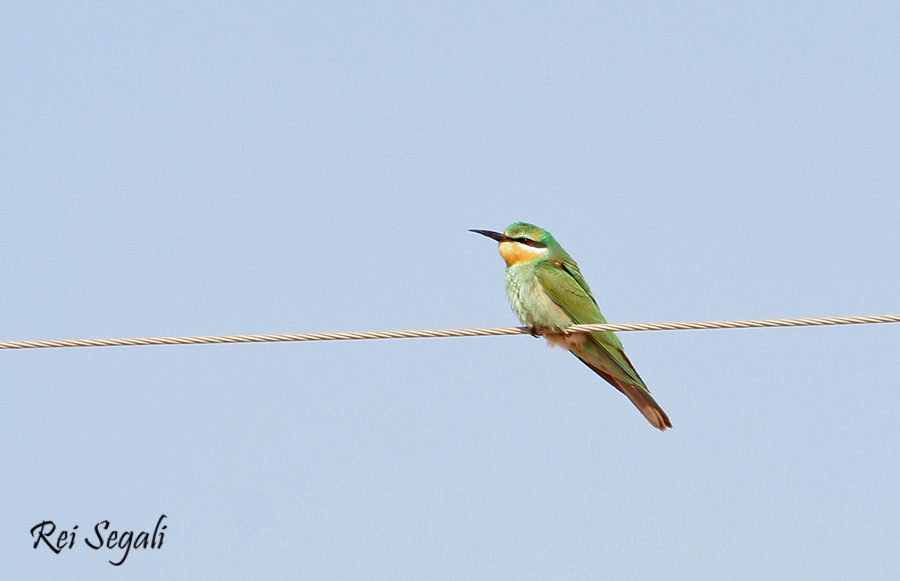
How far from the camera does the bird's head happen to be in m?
6.31

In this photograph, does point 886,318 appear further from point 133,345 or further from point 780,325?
point 133,345

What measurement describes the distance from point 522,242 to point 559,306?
20.3 inches

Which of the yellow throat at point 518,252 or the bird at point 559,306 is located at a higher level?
the yellow throat at point 518,252

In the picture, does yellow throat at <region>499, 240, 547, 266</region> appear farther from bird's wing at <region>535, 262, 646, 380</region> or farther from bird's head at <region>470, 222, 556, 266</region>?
bird's wing at <region>535, 262, 646, 380</region>

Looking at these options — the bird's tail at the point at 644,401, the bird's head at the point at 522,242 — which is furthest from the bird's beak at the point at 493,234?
the bird's tail at the point at 644,401

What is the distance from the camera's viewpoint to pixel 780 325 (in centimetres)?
404

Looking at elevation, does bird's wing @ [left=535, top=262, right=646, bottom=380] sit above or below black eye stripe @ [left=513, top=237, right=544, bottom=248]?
below

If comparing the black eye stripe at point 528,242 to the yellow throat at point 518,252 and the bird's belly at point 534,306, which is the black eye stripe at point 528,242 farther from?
the bird's belly at point 534,306

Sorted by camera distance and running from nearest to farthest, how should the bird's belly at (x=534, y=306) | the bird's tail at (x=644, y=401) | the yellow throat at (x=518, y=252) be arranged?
1. the bird's tail at (x=644, y=401)
2. the bird's belly at (x=534, y=306)
3. the yellow throat at (x=518, y=252)

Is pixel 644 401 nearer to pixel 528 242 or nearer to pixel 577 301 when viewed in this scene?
pixel 577 301

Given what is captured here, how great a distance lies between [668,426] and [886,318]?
1.98 meters

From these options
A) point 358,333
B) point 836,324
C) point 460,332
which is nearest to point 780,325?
point 836,324

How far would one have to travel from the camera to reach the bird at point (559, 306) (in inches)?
232

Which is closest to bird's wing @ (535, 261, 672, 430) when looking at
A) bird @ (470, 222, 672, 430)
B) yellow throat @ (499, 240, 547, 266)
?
bird @ (470, 222, 672, 430)
